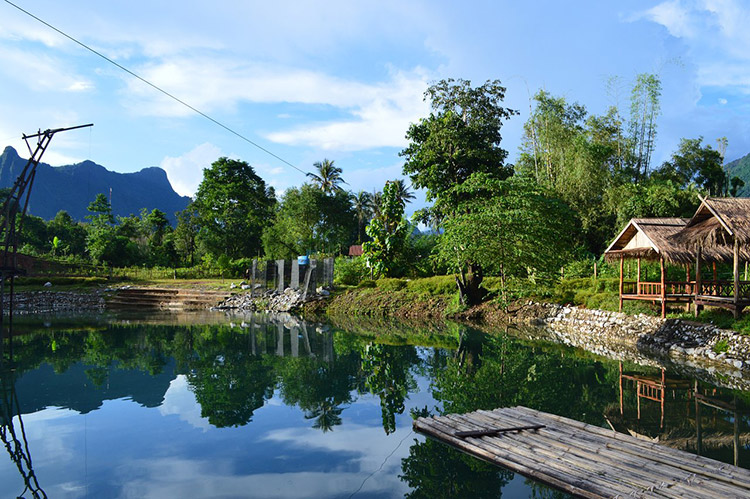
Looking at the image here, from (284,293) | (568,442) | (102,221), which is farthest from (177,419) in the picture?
(102,221)

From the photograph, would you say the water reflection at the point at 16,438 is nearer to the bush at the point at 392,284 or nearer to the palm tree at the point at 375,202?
the bush at the point at 392,284

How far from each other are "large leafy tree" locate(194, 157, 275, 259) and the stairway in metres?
9.01

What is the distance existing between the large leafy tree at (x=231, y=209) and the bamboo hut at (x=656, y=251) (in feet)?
87.7

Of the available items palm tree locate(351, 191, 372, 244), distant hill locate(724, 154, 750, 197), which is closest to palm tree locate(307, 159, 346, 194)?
palm tree locate(351, 191, 372, 244)

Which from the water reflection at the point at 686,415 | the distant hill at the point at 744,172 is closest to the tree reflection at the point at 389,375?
the water reflection at the point at 686,415

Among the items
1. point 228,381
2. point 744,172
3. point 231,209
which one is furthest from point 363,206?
point 744,172

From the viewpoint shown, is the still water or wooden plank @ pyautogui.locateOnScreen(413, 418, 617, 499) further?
the still water

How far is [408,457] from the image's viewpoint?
5027 mm

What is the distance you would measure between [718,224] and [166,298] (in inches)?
902

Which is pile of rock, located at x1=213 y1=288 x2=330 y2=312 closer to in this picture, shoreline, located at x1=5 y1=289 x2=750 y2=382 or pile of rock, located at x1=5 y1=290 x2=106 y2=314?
shoreline, located at x1=5 y1=289 x2=750 y2=382

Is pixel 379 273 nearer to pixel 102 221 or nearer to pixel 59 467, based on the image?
pixel 59 467

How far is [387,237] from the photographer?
22891 millimetres

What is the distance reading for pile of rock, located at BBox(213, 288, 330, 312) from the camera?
21.9 meters

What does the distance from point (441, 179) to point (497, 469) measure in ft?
46.8
